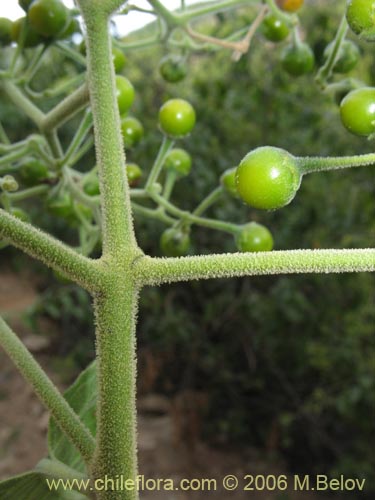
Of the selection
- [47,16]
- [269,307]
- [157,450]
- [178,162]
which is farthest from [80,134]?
[157,450]

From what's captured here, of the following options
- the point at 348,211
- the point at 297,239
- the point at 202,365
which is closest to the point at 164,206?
the point at 348,211

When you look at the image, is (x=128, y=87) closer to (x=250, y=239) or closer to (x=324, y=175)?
(x=250, y=239)

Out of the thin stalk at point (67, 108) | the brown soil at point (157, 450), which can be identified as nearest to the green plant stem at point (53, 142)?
→ the thin stalk at point (67, 108)

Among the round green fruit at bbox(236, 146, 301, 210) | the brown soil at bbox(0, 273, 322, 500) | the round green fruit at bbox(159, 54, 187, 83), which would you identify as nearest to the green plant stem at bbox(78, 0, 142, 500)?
the round green fruit at bbox(236, 146, 301, 210)

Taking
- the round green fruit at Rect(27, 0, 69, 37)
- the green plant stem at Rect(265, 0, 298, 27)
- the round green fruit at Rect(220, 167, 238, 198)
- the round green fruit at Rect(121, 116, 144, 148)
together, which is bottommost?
the round green fruit at Rect(220, 167, 238, 198)

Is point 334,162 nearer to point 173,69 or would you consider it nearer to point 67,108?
point 67,108

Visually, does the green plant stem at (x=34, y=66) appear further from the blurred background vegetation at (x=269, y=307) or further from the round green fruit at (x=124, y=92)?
the blurred background vegetation at (x=269, y=307)

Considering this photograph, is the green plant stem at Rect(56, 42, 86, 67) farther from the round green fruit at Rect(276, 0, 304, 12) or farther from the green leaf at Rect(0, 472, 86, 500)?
the green leaf at Rect(0, 472, 86, 500)
